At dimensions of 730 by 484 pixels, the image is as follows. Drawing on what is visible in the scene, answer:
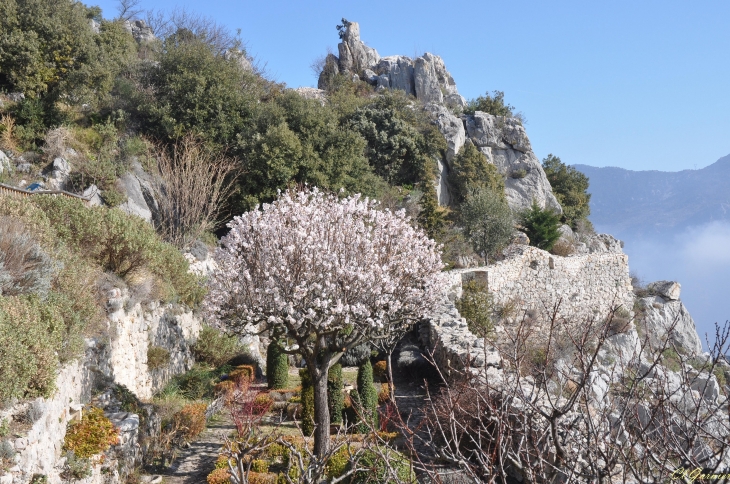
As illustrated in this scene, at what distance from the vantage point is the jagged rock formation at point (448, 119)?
3678 cm

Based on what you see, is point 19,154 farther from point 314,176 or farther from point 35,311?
point 35,311

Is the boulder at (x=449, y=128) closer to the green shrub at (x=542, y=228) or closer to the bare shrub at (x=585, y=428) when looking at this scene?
the green shrub at (x=542, y=228)

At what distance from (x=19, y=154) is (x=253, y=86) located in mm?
11868

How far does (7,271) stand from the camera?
8.39 meters

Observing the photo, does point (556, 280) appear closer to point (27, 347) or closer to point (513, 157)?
point (513, 157)

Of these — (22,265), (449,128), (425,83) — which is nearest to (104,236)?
(22,265)

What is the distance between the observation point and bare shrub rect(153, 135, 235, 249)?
Result: 851 inches

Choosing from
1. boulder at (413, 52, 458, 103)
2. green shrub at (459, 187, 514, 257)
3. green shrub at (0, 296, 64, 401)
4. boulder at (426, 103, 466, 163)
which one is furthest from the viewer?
boulder at (413, 52, 458, 103)

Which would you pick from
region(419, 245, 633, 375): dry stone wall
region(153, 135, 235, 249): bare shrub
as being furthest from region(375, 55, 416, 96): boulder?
region(153, 135, 235, 249): bare shrub

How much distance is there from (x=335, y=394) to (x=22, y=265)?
5.83 m

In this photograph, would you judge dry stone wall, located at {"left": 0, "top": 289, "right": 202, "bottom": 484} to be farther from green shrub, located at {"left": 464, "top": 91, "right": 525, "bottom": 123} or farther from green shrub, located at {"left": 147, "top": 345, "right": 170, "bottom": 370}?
green shrub, located at {"left": 464, "top": 91, "right": 525, "bottom": 123}

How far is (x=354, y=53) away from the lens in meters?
45.3

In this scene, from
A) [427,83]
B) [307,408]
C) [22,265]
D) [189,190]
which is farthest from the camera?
[427,83]

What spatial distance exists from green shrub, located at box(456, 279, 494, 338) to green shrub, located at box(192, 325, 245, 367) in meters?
7.91
